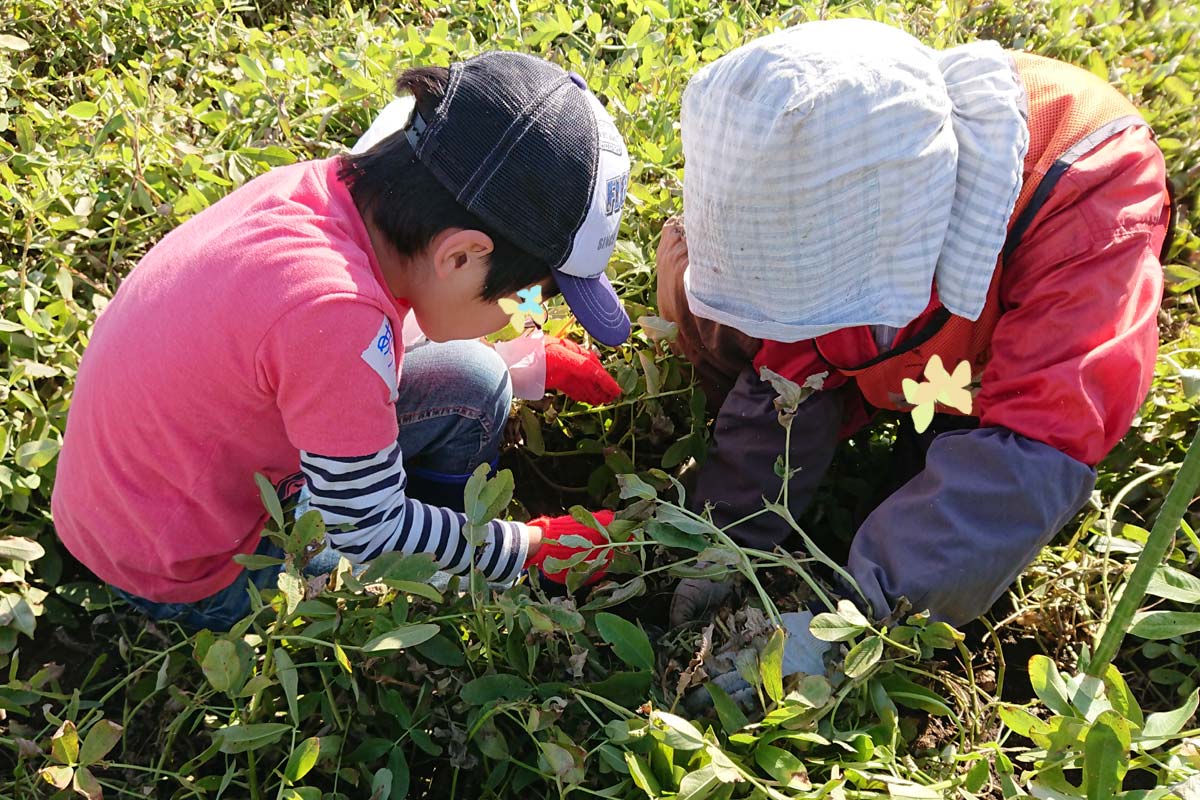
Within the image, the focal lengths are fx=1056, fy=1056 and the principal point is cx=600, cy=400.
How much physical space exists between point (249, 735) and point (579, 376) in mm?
786

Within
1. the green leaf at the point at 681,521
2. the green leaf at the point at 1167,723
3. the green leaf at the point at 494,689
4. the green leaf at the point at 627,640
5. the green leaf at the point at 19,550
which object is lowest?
the green leaf at the point at 19,550

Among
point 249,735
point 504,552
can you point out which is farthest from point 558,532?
point 249,735

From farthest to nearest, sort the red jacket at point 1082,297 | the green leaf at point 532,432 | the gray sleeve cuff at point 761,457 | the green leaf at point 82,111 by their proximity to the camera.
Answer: the green leaf at point 82,111 → the green leaf at point 532,432 → the gray sleeve cuff at point 761,457 → the red jacket at point 1082,297

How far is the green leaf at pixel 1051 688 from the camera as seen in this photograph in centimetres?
96

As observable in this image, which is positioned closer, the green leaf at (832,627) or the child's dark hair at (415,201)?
the green leaf at (832,627)

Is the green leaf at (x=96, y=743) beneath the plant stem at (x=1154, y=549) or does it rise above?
beneath

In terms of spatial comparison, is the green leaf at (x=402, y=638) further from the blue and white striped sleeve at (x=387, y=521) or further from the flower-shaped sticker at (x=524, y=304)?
the flower-shaped sticker at (x=524, y=304)

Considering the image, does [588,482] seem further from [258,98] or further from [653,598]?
[258,98]

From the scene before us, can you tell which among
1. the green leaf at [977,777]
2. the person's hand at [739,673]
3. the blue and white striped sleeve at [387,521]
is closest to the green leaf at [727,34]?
the blue and white striped sleeve at [387,521]

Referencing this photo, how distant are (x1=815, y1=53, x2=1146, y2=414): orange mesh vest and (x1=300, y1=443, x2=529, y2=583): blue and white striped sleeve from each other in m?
0.50

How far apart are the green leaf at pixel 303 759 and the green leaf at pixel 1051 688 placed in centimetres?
65

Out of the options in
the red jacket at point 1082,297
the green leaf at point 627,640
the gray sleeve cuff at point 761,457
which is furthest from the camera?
the gray sleeve cuff at point 761,457

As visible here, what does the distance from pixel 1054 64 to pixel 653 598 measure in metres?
0.88

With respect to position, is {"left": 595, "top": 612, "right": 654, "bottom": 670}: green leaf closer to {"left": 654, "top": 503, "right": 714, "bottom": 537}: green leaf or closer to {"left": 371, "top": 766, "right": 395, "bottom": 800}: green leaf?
{"left": 654, "top": 503, "right": 714, "bottom": 537}: green leaf
